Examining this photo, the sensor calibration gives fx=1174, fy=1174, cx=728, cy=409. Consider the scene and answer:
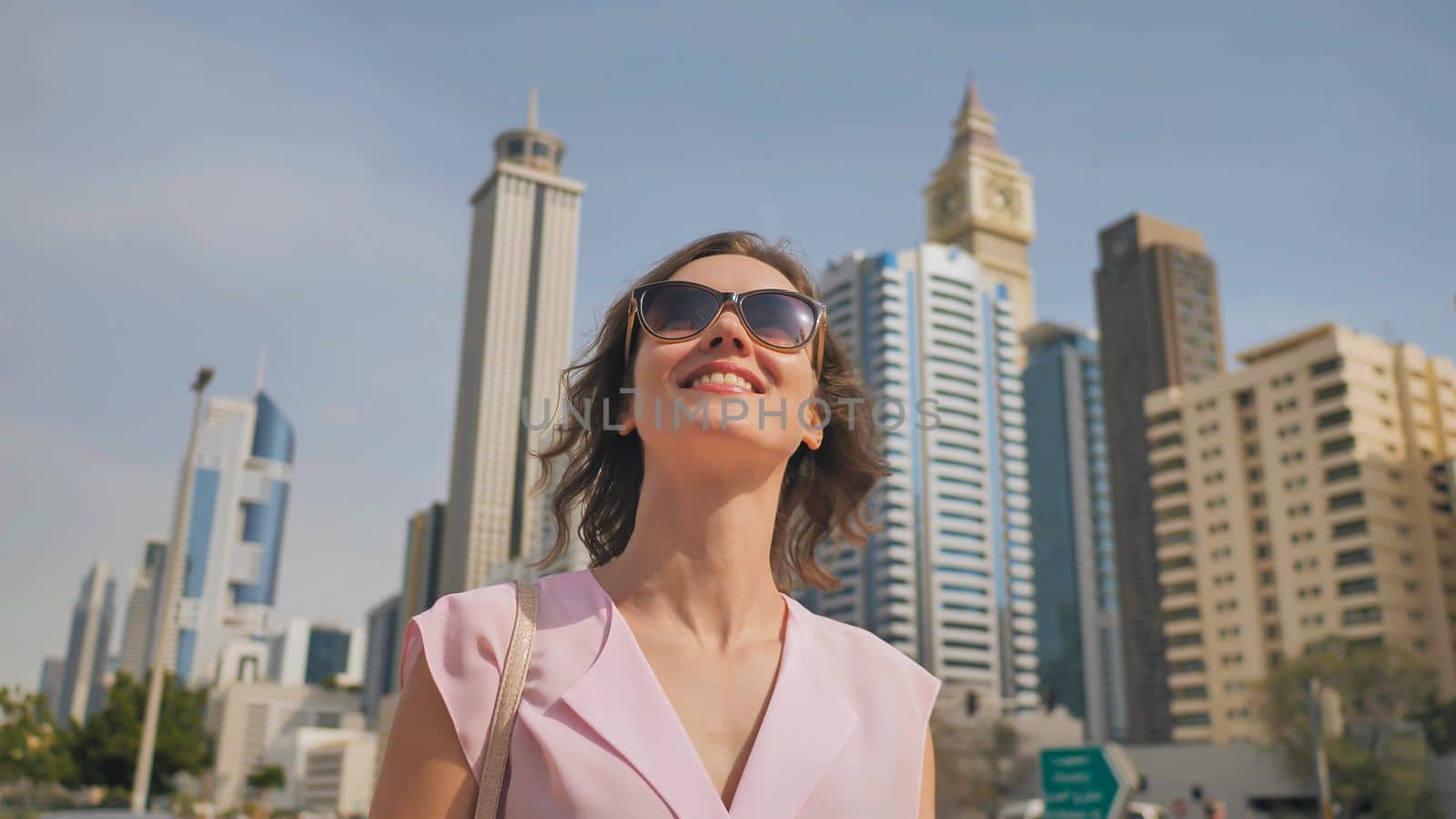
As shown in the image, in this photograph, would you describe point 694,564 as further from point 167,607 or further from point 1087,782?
point 167,607

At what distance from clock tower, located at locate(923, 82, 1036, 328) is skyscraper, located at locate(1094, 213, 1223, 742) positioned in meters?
62.4

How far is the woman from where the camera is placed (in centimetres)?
176

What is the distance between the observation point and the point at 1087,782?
563 inches

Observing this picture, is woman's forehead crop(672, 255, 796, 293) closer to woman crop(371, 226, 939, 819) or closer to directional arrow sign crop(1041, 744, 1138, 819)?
woman crop(371, 226, 939, 819)

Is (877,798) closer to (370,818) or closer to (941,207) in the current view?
(370,818)

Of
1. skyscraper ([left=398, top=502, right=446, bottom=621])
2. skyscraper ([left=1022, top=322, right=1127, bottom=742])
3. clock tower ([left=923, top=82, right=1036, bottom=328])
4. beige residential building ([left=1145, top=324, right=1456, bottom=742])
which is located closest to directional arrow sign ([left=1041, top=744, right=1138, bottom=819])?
beige residential building ([left=1145, top=324, right=1456, bottom=742])

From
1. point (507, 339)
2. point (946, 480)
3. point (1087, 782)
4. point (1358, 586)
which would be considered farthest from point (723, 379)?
point (507, 339)

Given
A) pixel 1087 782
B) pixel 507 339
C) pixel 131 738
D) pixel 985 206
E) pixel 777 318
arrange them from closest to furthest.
Answer: pixel 777 318, pixel 1087 782, pixel 131 738, pixel 507 339, pixel 985 206

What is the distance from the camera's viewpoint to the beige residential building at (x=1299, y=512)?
73500 millimetres

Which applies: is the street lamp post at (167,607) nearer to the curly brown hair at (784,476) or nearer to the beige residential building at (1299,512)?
the curly brown hair at (784,476)

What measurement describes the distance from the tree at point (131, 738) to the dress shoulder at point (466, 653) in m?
40.1

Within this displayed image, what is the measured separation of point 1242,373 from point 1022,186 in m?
117

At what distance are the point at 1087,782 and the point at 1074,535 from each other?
14085 cm

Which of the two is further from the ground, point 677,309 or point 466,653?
point 677,309
